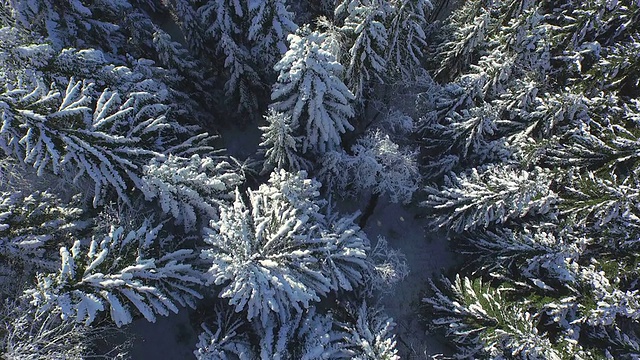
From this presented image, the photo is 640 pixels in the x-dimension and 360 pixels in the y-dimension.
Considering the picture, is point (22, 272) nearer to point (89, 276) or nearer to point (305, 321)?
point (89, 276)

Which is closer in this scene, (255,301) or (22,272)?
(255,301)

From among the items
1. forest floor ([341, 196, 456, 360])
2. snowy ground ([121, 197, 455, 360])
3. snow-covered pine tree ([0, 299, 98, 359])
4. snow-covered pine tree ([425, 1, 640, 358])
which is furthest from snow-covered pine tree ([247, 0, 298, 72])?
snow-covered pine tree ([0, 299, 98, 359])

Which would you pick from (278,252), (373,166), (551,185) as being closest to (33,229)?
(278,252)

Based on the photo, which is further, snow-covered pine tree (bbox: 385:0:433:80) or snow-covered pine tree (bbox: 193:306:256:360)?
snow-covered pine tree (bbox: 385:0:433:80)

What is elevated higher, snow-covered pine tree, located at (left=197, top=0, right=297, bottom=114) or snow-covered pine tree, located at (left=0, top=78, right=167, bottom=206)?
snow-covered pine tree, located at (left=197, top=0, right=297, bottom=114)

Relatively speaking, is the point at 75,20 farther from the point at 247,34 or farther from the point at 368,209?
the point at 368,209

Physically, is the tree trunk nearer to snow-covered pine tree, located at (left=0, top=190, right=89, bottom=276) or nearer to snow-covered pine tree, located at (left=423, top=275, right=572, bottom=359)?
snow-covered pine tree, located at (left=423, top=275, right=572, bottom=359)

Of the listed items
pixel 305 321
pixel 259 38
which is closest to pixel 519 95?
pixel 259 38
